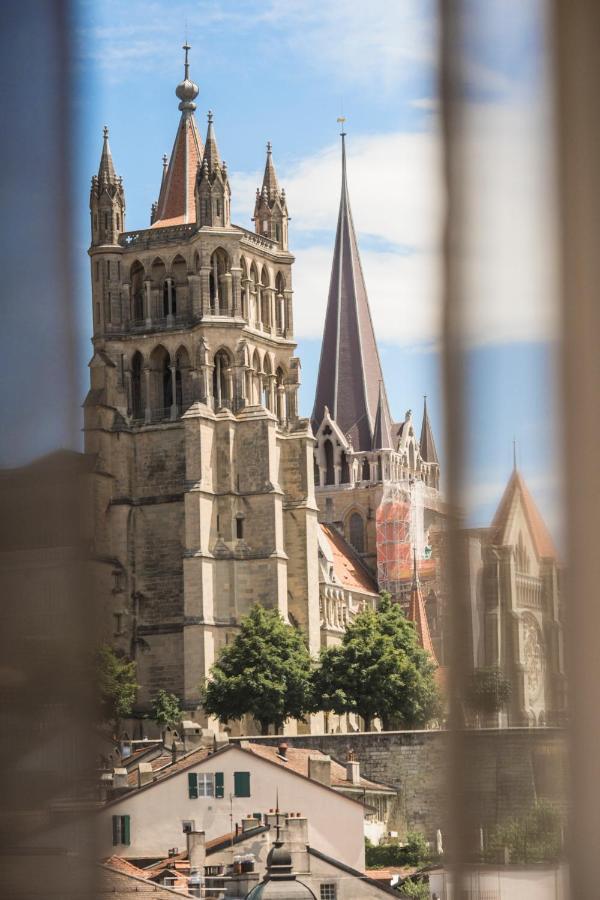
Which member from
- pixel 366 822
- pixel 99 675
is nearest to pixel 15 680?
pixel 99 675

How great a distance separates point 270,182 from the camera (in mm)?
47875

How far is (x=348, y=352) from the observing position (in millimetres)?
63531

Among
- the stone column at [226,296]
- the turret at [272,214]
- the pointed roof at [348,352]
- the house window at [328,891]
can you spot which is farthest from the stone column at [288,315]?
the house window at [328,891]

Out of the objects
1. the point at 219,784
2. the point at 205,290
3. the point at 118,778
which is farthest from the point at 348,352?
the point at 118,778

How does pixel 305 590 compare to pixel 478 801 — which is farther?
pixel 305 590

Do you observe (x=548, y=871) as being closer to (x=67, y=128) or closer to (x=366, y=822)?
(x=67, y=128)

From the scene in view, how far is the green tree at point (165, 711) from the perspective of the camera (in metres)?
39.5

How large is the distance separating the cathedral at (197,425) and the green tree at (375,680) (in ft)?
8.43

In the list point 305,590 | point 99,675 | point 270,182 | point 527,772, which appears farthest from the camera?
point 270,182

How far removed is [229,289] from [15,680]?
41.3 meters

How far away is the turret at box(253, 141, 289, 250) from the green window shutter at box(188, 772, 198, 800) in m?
20.2

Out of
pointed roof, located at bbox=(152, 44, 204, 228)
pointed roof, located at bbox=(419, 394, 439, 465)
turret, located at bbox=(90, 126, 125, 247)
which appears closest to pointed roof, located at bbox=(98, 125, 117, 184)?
turret, located at bbox=(90, 126, 125, 247)

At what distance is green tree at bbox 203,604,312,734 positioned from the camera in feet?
124

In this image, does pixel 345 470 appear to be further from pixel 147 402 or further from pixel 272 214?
pixel 147 402
